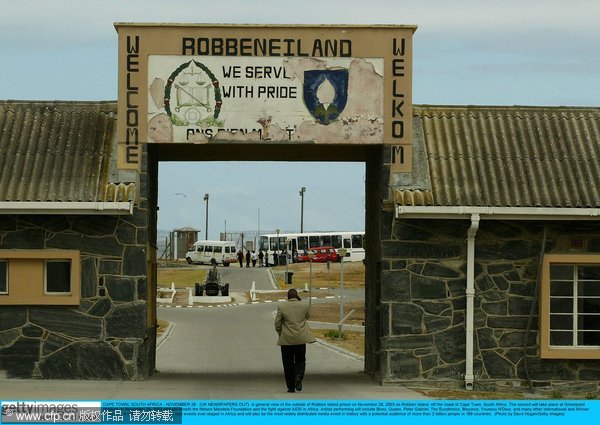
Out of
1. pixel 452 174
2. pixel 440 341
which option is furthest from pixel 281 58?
pixel 440 341

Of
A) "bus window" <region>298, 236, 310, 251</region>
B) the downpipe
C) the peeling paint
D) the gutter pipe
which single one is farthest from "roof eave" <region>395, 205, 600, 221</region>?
"bus window" <region>298, 236, 310, 251</region>

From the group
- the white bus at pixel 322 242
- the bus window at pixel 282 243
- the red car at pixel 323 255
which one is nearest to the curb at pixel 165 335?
the red car at pixel 323 255

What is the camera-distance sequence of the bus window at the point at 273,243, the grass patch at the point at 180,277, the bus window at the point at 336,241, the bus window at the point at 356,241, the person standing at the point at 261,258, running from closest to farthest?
the grass patch at the point at 180,277, the person standing at the point at 261,258, the bus window at the point at 356,241, the bus window at the point at 336,241, the bus window at the point at 273,243

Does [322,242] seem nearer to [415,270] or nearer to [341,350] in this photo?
[341,350]

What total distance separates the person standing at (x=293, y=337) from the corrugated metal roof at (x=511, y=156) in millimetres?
2522

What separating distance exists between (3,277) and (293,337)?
4708 millimetres

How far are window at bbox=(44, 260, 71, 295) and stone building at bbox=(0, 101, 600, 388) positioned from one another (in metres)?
0.02

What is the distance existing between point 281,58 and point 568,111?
200 inches

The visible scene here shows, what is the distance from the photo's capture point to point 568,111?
21.9 meters

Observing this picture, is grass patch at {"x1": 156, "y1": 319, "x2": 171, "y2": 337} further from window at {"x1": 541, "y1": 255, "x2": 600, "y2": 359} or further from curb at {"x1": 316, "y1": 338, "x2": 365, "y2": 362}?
window at {"x1": 541, "y1": 255, "x2": 600, "y2": 359}

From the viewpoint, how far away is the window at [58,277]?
791 inches

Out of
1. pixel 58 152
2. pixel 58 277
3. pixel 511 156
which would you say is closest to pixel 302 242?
pixel 511 156

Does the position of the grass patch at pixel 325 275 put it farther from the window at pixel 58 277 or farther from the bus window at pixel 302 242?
the window at pixel 58 277

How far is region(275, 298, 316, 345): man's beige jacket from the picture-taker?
18734mm
